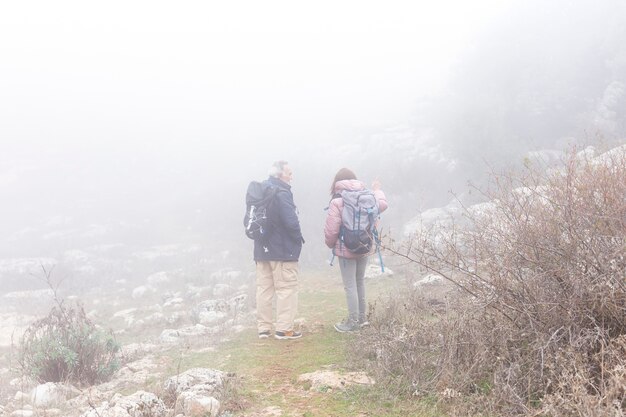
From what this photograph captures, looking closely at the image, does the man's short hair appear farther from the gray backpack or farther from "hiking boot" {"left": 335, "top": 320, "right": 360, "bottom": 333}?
"hiking boot" {"left": 335, "top": 320, "right": 360, "bottom": 333}

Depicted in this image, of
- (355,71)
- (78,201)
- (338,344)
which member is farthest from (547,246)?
(355,71)

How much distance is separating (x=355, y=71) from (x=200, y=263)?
102ft

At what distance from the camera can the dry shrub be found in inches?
108

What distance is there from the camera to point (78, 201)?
24812 mm

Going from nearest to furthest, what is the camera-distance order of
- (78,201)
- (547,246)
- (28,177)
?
(547,246), (78,201), (28,177)

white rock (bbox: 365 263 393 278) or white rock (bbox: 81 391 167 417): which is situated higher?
white rock (bbox: 81 391 167 417)

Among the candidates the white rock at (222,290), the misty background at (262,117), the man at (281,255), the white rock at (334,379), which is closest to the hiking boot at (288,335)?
the man at (281,255)

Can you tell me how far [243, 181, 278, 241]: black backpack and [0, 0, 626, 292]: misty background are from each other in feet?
8.69

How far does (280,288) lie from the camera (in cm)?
604

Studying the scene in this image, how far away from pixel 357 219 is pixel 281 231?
0.98 metres

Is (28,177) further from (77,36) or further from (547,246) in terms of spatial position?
(77,36)

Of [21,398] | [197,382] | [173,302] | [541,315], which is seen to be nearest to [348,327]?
[197,382]

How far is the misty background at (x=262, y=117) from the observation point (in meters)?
18.1

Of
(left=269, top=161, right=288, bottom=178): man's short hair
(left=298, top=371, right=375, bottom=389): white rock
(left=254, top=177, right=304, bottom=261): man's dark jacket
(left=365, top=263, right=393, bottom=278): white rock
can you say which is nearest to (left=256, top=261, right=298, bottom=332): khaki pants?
(left=254, top=177, right=304, bottom=261): man's dark jacket
